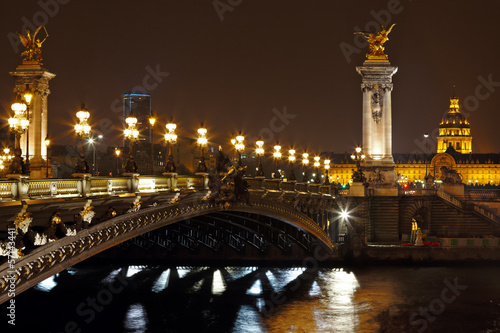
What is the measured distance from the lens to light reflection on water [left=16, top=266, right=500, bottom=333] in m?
38.1

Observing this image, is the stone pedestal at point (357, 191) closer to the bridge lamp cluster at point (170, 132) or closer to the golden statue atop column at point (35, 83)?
the golden statue atop column at point (35, 83)

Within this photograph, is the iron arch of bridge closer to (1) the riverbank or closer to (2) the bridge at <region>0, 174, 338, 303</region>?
(2) the bridge at <region>0, 174, 338, 303</region>

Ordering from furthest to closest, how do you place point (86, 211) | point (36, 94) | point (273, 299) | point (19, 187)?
1. point (36, 94)
2. point (273, 299)
3. point (86, 211)
4. point (19, 187)

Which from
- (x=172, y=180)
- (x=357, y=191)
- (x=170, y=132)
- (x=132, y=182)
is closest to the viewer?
(x=132, y=182)

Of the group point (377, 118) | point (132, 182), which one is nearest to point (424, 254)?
point (377, 118)

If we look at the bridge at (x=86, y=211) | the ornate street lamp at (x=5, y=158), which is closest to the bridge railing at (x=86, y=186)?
the bridge at (x=86, y=211)

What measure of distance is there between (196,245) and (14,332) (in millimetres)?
22001

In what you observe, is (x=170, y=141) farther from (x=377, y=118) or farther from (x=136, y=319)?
(x=377, y=118)

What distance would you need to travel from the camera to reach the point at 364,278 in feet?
170

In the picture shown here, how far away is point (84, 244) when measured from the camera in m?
21.3

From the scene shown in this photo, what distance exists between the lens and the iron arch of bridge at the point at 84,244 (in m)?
18.0

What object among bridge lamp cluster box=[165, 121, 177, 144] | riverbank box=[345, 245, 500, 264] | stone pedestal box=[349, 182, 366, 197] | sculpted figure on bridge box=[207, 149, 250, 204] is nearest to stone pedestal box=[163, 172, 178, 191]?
bridge lamp cluster box=[165, 121, 177, 144]

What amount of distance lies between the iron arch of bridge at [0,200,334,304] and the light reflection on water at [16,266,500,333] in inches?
319

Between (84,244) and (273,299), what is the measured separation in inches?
960
